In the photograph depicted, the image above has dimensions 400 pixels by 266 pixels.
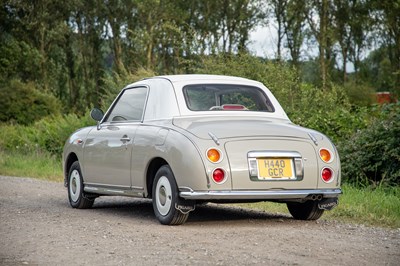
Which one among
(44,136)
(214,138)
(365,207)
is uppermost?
(214,138)

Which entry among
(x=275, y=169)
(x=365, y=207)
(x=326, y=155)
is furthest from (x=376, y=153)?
(x=275, y=169)

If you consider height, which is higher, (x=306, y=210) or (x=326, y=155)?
(x=326, y=155)

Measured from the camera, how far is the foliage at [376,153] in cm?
1364

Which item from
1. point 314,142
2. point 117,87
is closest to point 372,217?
point 314,142

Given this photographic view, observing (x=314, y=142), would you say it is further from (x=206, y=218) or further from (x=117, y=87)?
(x=117, y=87)

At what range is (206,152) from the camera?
28.9 ft

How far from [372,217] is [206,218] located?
6.13ft

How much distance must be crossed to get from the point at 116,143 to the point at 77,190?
1.45 m

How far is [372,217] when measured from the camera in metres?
10.1

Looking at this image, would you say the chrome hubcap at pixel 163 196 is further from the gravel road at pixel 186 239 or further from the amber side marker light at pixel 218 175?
the amber side marker light at pixel 218 175

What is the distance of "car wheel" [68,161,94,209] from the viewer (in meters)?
11.5

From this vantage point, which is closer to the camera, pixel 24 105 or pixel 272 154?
pixel 272 154

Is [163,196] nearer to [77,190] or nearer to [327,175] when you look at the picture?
[327,175]

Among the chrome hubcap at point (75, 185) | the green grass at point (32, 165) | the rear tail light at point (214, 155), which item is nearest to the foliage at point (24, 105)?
the green grass at point (32, 165)
